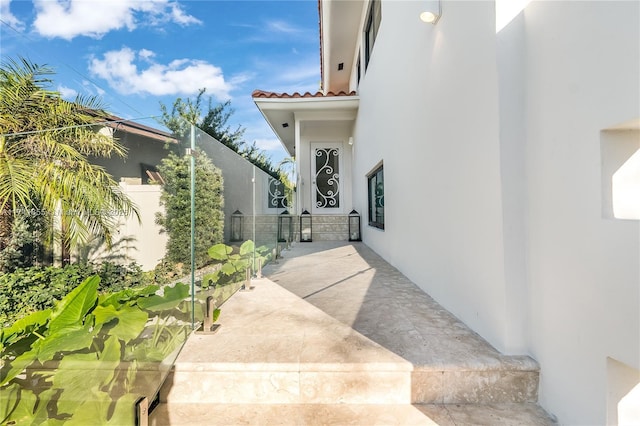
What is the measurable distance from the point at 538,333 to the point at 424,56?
99.7 inches

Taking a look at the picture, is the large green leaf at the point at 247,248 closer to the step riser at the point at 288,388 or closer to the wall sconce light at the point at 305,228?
the step riser at the point at 288,388

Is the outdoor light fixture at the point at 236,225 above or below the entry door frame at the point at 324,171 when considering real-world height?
below

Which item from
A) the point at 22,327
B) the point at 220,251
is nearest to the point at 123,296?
the point at 22,327

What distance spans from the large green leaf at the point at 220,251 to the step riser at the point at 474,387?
1.68 m

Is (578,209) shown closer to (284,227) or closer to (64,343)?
(64,343)

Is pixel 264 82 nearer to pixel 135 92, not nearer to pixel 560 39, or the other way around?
pixel 135 92

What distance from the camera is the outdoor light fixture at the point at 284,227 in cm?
564

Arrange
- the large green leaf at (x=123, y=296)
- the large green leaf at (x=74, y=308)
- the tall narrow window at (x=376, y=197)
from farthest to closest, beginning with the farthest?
the tall narrow window at (x=376, y=197) < the large green leaf at (x=123, y=296) < the large green leaf at (x=74, y=308)

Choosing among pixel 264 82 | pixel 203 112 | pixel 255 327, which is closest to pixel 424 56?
pixel 255 327

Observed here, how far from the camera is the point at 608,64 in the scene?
110 cm

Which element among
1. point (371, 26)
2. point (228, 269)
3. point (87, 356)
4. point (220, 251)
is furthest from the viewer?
point (371, 26)

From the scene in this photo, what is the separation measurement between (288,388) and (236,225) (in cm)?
179

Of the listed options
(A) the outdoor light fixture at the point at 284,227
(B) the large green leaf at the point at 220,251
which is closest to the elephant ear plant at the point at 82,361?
(B) the large green leaf at the point at 220,251

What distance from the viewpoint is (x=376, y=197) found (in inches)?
221
